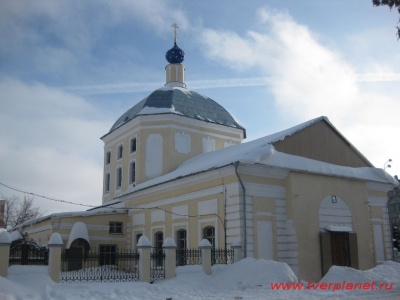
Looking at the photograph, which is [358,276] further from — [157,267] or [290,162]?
[157,267]

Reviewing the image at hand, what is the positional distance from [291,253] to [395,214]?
4567 cm

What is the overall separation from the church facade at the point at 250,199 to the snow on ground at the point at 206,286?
2262 millimetres

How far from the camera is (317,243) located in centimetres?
1803

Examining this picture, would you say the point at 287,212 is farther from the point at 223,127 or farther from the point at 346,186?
the point at 223,127

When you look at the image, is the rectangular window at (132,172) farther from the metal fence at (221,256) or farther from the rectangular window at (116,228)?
the metal fence at (221,256)

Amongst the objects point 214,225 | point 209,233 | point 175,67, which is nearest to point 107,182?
point 175,67

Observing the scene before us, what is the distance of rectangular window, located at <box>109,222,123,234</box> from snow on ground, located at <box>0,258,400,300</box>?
33.7 ft

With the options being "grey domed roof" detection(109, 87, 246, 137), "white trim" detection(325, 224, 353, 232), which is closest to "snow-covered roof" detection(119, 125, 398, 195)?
"white trim" detection(325, 224, 353, 232)

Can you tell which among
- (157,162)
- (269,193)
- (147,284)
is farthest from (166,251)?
(157,162)

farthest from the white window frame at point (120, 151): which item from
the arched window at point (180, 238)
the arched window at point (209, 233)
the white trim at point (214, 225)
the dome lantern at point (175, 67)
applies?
the arched window at point (209, 233)

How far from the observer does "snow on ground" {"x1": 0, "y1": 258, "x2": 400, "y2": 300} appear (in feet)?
39.1

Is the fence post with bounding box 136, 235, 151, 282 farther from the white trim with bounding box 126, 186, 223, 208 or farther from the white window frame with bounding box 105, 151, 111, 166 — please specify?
the white window frame with bounding box 105, 151, 111, 166

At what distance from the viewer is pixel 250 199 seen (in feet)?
57.1

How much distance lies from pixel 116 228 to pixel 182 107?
8.44m
